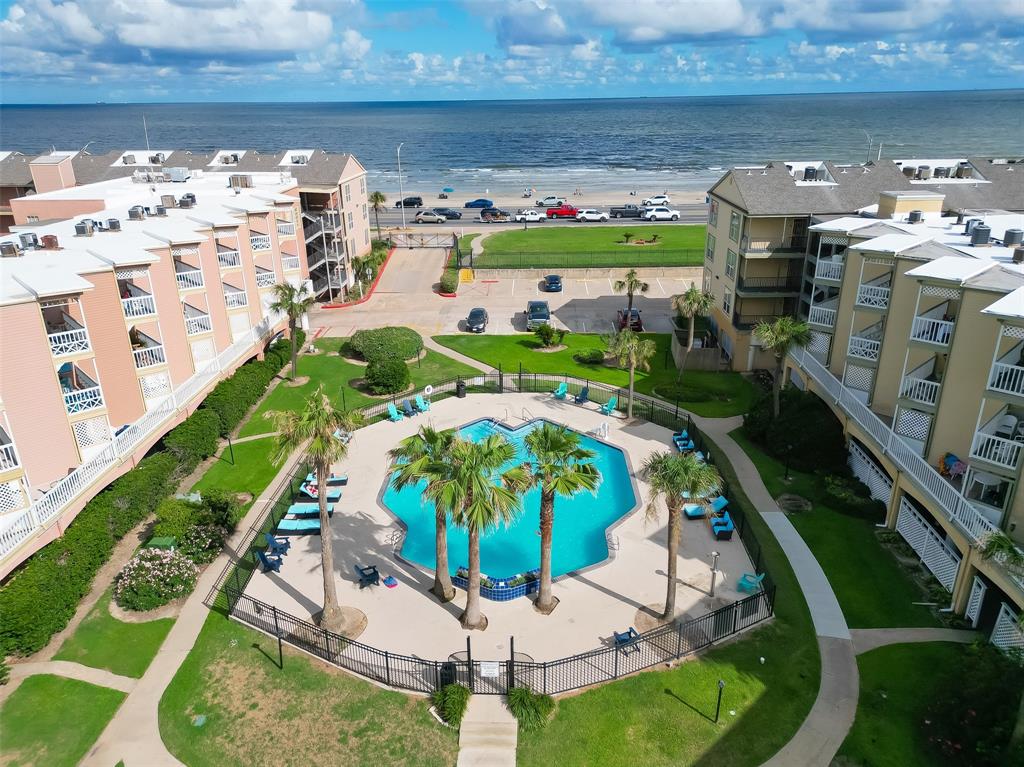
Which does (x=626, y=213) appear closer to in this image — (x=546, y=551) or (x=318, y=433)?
(x=546, y=551)

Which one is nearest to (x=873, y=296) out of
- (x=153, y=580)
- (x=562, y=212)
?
(x=153, y=580)

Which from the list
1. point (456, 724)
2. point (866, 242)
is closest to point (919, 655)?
point (456, 724)

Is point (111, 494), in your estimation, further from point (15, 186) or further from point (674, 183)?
point (674, 183)

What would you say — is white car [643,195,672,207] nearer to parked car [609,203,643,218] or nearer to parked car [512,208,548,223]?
parked car [609,203,643,218]

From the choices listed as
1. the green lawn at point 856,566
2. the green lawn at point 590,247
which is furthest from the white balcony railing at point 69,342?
the green lawn at point 590,247

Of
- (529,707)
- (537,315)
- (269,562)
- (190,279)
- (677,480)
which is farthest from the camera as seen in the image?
(537,315)

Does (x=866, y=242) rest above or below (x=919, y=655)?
above
